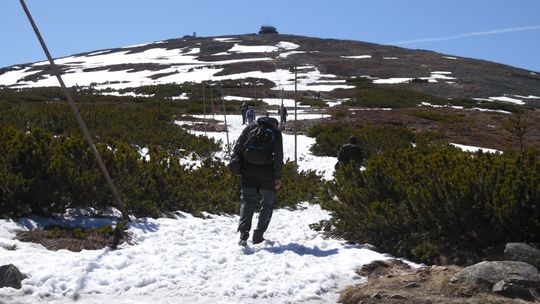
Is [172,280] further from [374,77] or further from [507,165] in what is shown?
[374,77]

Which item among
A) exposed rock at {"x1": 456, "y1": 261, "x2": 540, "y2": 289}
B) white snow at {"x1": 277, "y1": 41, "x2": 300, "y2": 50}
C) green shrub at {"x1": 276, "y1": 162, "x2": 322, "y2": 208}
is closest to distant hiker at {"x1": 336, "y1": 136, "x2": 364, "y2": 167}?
green shrub at {"x1": 276, "y1": 162, "x2": 322, "y2": 208}

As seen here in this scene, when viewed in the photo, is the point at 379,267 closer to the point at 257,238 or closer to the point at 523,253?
the point at 523,253

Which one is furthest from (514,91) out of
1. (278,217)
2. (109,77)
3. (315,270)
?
(315,270)

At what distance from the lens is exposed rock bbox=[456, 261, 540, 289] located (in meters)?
4.24

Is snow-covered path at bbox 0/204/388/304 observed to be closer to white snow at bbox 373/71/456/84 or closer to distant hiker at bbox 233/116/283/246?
distant hiker at bbox 233/116/283/246

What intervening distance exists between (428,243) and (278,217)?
421 centimetres

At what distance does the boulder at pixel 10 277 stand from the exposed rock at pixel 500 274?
A: 383 cm

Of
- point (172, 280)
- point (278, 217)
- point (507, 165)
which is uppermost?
point (507, 165)

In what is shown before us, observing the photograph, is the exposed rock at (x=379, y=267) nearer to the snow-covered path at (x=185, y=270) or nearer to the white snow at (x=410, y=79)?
the snow-covered path at (x=185, y=270)

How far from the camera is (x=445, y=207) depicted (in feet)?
19.6

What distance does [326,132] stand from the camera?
22.5 metres

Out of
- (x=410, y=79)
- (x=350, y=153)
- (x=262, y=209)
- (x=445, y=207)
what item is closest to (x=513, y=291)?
(x=445, y=207)

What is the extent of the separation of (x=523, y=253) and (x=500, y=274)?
95cm

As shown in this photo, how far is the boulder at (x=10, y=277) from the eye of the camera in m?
4.39
